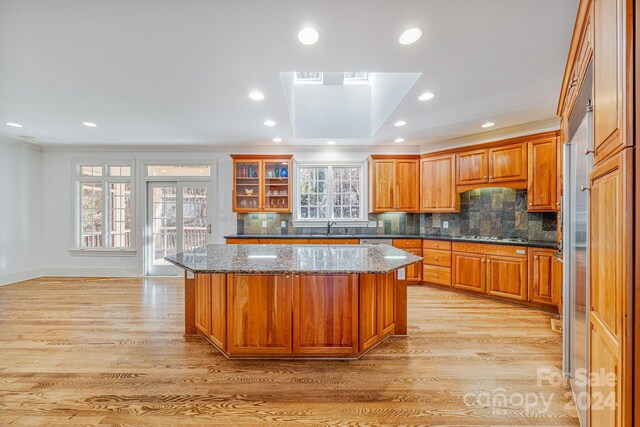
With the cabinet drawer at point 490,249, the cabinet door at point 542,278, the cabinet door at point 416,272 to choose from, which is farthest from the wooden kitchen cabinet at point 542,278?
the cabinet door at point 416,272

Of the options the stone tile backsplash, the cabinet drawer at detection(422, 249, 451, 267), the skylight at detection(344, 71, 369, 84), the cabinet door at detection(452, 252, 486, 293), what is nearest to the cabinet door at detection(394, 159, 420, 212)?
the stone tile backsplash

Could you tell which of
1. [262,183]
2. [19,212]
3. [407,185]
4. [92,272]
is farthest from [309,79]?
[19,212]

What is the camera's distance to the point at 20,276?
497 centimetres

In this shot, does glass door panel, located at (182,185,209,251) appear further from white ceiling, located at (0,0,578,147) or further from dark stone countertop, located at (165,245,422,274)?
dark stone countertop, located at (165,245,422,274)

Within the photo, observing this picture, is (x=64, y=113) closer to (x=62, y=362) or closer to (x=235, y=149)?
(x=235, y=149)

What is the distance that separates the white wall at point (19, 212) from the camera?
4785 millimetres

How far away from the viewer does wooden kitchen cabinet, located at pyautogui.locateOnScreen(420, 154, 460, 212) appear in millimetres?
4664

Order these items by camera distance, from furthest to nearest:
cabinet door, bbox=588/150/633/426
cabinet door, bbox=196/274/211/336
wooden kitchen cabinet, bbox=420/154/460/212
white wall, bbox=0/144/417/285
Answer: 1. white wall, bbox=0/144/417/285
2. wooden kitchen cabinet, bbox=420/154/460/212
3. cabinet door, bbox=196/274/211/336
4. cabinet door, bbox=588/150/633/426

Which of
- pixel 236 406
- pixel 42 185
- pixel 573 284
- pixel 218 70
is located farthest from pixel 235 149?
pixel 573 284

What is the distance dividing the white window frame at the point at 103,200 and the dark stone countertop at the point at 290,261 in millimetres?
3191

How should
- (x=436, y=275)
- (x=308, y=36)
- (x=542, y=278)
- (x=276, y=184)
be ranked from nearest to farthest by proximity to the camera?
(x=308, y=36)
(x=542, y=278)
(x=436, y=275)
(x=276, y=184)

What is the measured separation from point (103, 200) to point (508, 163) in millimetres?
7267

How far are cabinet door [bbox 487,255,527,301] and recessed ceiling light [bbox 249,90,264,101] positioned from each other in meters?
3.85

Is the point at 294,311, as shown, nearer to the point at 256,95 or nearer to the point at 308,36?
the point at 308,36
